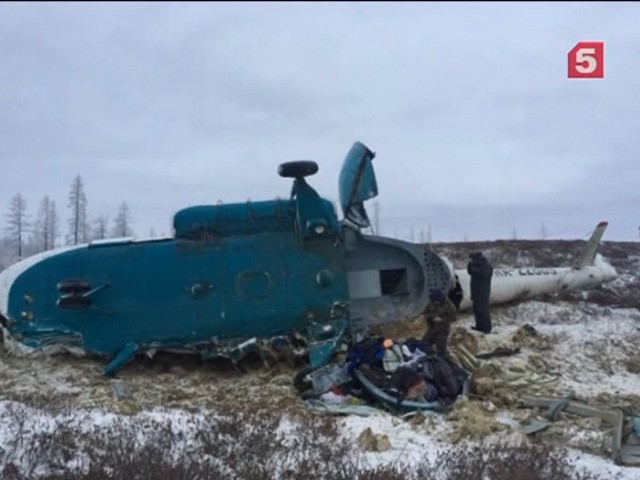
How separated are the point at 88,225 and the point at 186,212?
58.1 metres

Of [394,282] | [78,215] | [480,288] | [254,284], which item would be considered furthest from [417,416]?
[78,215]

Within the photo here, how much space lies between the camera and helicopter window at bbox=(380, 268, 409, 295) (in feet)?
34.7

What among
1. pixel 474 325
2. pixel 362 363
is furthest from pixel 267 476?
pixel 474 325

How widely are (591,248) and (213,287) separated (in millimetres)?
7989

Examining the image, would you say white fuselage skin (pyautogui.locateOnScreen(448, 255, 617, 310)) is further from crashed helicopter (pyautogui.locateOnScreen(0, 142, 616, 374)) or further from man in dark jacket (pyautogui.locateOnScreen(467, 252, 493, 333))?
crashed helicopter (pyautogui.locateOnScreen(0, 142, 616, 374))

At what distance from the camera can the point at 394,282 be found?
1066cm

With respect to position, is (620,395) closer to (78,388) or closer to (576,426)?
(576,426)

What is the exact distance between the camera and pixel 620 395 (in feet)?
29.5

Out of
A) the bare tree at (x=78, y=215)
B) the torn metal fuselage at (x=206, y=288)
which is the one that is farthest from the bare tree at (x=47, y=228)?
the torn metal fuselage at (x=206, y=288)

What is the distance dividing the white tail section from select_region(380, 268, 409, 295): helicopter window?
4887 millimetres

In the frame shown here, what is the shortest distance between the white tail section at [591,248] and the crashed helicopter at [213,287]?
5.47 m

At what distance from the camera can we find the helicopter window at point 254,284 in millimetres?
9734

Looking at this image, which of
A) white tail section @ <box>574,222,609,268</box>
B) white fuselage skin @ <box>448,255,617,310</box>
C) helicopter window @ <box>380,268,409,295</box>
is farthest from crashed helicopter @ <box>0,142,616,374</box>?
white tail section @ <box>574,222,609,268</box>

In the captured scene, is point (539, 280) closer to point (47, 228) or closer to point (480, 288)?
point (480, 288)
